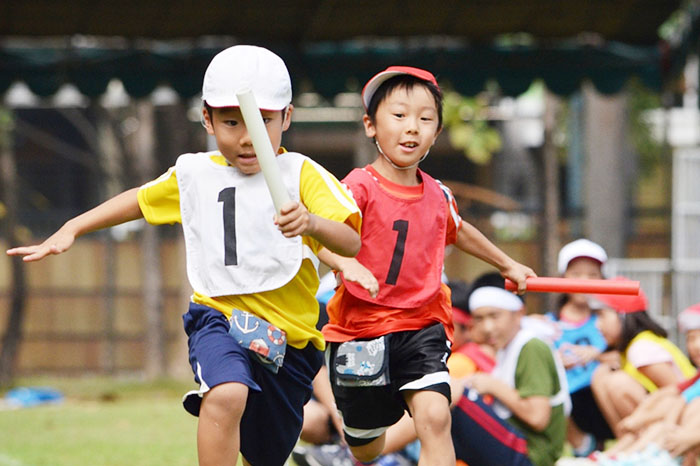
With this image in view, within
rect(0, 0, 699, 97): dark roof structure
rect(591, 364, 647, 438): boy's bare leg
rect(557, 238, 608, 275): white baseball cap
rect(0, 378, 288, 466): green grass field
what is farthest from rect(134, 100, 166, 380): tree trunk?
rect(591, 364, 647, 438): boy's bare leg

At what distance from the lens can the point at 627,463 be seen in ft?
17.7

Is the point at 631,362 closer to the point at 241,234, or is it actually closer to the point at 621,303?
the point at 621,303

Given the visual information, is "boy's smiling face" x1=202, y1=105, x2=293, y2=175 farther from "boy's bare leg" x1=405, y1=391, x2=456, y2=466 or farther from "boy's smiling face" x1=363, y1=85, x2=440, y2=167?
"boy's bare leg" x1=405, y1=391, x2=456, y2=466

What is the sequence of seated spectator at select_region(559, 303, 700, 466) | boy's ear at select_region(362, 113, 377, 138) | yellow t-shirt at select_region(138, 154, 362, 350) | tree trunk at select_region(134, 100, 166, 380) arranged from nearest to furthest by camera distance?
yellow t-shirt at select_region(138, 154, 362, 350) < boy's ear at select_region(362, 113, 377, 138) < seated spectator at select_region(559, 303, 700, 466) < tree trunk at select_region(134, 100, 166, 380)

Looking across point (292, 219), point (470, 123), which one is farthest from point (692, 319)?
point (470, 123)

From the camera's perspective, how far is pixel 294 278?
160 inches

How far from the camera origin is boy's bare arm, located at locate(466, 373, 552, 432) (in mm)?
5438

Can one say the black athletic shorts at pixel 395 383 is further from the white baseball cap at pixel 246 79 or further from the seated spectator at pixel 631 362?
the seated spectator at pixel 631 362

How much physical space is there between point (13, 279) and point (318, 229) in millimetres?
11031

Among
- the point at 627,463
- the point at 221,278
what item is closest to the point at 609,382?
the point at 627,463

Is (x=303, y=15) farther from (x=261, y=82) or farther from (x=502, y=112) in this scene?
(x=502, y=112)

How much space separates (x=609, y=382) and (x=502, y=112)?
36.6ft

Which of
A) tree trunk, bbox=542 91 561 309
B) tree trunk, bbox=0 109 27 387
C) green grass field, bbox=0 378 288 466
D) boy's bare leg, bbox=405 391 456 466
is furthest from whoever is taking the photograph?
tree trunk, bbox=0 109 27 387

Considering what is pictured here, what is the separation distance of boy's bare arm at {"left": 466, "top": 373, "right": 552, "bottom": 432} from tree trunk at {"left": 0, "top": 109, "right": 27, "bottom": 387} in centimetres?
861
